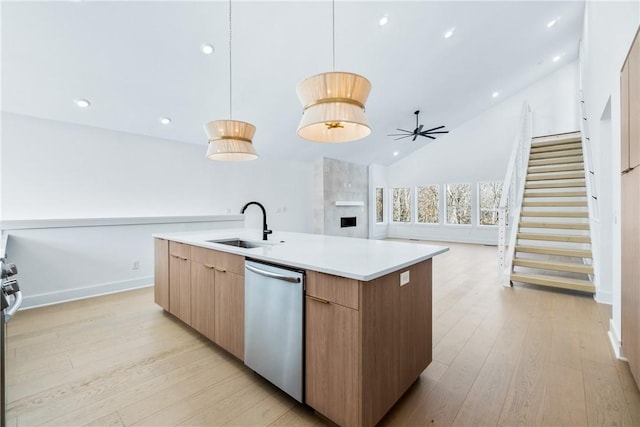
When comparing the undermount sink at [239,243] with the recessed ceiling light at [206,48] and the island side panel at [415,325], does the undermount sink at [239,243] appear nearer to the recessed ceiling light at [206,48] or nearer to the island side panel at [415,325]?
the island side panel at [415,325]

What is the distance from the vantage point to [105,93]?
11.2 ft

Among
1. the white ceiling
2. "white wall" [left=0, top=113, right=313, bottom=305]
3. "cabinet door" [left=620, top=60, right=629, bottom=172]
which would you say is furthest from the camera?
"white wall" [left=0, top=113, right=313, bottom=305]

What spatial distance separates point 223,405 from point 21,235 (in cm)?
329

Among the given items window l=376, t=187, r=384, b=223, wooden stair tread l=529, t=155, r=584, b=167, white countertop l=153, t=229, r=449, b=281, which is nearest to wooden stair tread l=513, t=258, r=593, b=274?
wooden stair tread l=529, t=155, r=584, b=167

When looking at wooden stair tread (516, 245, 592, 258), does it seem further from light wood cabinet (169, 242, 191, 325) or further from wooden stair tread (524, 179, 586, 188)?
light wood cabinet (169, 242, 191, 325)

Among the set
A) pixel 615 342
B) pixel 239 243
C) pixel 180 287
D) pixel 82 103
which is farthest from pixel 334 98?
pixel 82 103

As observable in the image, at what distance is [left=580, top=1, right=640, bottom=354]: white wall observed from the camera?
2.12 metres

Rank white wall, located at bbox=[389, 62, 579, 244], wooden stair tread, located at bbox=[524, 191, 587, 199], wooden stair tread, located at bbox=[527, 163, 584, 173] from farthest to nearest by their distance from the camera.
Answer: white wall, located at bbox=[389, 62, 579, 244]
wooden stair tread, located at bbox=[527, 163, 584, 173]
wooden stair tread, located at bbox=[524, 191, 587, 199]

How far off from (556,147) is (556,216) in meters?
2.52

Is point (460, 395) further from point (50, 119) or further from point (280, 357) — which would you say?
point (50, 119)

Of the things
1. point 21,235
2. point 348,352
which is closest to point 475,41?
point 348,352

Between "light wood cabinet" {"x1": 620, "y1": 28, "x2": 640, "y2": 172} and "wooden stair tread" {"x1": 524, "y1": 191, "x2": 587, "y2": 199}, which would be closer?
"light wood cabinet" {"x1": 620, "y1": 28, "x2": 640, "y2": 172}

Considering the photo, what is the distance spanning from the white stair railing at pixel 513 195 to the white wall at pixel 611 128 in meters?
0.98

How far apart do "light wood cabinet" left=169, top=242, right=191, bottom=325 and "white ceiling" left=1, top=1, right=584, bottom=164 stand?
213 cm
